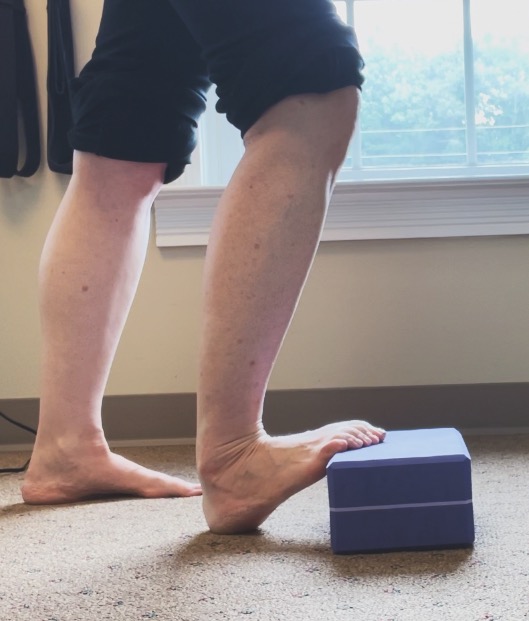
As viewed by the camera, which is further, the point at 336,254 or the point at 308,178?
the point at 336,254

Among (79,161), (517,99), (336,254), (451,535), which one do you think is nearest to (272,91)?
(79,161)

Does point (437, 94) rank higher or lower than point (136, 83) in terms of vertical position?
lower

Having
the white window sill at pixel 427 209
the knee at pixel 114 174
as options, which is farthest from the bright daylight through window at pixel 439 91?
the knee at pixel 114 174

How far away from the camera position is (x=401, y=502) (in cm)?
98

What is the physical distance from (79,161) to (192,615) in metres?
0.70

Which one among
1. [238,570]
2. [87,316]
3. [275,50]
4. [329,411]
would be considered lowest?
[329,411]

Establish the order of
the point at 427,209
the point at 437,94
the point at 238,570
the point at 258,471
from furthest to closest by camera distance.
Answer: the point at 437,94
the point at 427,209
the point at 258,471
the point at 238,570

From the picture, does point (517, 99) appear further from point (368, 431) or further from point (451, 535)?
point (451, 535)

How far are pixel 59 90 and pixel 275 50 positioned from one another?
1.11m

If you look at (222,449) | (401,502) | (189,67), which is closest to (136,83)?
(189,67)

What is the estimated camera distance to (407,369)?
198 cm

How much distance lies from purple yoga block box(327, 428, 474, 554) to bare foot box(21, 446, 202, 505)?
1.29ft

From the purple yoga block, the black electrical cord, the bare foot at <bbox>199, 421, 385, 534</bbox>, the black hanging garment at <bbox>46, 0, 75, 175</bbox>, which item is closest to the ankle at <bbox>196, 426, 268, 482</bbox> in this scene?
the bare foot at <bbox>199, 421, 385, 534</bbox>

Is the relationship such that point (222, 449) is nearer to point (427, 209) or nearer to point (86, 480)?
point (86, 480)
